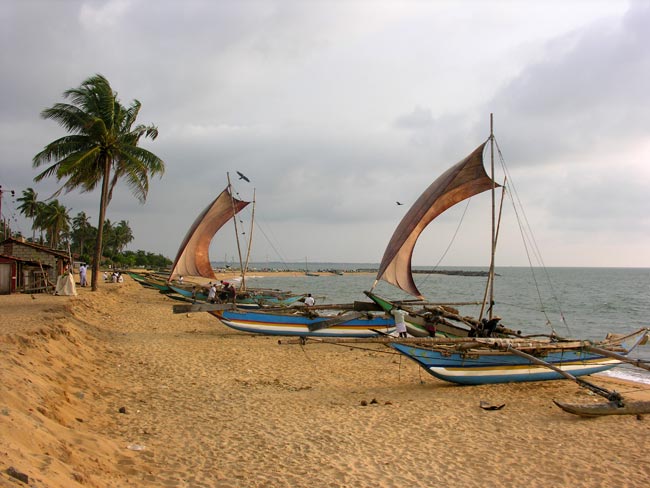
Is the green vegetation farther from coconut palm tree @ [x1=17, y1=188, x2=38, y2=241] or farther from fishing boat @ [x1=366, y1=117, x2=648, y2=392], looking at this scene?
fishing boat @ [x1=366, y1=117, x2=648, y2=392]

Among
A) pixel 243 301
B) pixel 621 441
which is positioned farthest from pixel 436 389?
pixel 243 301

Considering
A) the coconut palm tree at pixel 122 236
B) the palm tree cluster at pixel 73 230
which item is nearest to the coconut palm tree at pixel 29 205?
the palm tree cluster at pixel 73 230

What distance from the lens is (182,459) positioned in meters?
6.02

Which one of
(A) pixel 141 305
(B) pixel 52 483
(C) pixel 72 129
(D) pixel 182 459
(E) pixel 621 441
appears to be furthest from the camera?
(A) pixel 141 305

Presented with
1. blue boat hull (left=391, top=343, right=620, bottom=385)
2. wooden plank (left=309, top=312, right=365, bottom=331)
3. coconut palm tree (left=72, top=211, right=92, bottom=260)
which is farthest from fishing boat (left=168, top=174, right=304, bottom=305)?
coconut palm tree (left=72, top=211, right=92, bottom=260)

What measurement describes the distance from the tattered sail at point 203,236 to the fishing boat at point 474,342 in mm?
11058

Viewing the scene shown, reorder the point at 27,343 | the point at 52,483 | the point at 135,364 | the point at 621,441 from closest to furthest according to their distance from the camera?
the point at 52,483 → the point at 621,441 → the point at 27,343 → the point at 135,364

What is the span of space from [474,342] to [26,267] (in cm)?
2271

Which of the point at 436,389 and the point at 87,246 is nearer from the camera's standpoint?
the point at 436,389

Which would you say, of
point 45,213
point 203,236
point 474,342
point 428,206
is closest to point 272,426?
point 474,342

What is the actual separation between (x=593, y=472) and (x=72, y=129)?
22.9m

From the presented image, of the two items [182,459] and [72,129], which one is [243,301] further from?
[182,459]

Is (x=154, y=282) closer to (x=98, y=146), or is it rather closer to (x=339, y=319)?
(x=98, y=146)

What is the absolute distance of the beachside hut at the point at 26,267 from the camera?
22109 millimetres
